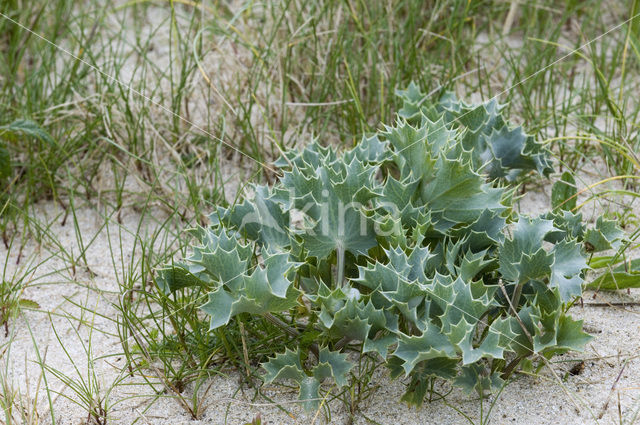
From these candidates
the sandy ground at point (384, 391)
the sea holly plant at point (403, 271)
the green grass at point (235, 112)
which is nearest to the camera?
the sea holly plant at point (403, 271)

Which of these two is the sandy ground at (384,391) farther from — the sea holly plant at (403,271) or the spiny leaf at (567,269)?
the spiny leaf at (567,269)

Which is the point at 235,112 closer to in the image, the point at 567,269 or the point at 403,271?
the point at 403,271

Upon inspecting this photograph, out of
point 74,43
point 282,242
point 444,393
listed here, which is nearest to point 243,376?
point 282,242

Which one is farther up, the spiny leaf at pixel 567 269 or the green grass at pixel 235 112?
the green grass at pixel 235 112

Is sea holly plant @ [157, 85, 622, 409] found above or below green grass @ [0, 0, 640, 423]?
below

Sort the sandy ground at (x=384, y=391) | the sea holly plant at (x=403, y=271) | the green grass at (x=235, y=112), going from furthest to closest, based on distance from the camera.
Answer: the green grass at (x=235, y=112), the sandy ground at (x=384, y=391), the sea holly plant at (x=403, y=271)

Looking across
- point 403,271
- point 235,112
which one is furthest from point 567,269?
point 235,112

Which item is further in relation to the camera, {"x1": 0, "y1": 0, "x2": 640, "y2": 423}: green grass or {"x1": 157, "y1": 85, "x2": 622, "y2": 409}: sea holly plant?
{"x1": 0, "y1": 0, "x2": 640, "y2": 423}: green grass

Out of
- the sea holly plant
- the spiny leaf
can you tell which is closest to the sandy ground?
the sea holly plant

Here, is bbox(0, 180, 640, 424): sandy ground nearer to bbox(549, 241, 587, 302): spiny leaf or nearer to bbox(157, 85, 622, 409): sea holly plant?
bbox(157, 85, 622, 409): sea holly plant

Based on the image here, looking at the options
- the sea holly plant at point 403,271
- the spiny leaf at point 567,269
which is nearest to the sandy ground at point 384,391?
the sea holly plant at point 403,271
